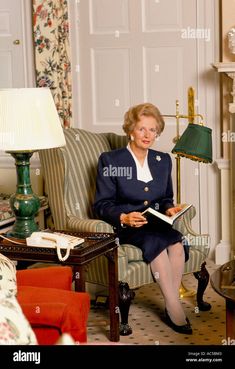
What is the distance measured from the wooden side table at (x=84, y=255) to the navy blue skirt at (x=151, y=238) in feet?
0.75

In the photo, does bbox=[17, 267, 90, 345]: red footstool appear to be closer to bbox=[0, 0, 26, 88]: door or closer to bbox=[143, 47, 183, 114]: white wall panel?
bbox=[143, 47, 183, 114]: white wall panel

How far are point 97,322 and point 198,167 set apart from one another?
5.24 ft

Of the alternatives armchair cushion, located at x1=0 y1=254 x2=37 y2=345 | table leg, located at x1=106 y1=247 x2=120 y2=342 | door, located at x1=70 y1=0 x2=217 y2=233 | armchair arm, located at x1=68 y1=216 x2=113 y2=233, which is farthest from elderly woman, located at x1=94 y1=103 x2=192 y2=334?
armchair cushion, located at x1=0 y1=254 x2=37 y2=345

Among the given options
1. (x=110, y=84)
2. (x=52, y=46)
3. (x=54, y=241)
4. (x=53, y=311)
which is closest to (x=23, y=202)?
(x=54, y=241)

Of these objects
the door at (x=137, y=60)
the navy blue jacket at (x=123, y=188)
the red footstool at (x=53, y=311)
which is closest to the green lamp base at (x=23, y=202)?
the navy blue jacket at (x=123, y=188)

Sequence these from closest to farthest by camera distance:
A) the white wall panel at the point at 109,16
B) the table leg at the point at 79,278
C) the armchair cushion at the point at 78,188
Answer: the table leg at the point at 79,278 < the armchair cushion at the point at 78,188 < the white wall panel at the point at 109,16

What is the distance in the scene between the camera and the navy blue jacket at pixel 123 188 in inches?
165

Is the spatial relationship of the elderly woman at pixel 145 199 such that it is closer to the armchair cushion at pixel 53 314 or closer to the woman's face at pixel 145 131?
the woman's face at pixel 145 131

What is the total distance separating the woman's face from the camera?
13.7ft

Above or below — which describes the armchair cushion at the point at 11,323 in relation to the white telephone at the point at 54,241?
above

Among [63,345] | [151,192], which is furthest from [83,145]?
[63,345]

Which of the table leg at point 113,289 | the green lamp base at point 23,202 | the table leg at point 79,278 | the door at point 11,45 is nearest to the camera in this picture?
the table leg at point 79,278

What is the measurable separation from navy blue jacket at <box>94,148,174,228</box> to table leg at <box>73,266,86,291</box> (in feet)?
2.24

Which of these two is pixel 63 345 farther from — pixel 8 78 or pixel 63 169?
pixel 8 78
